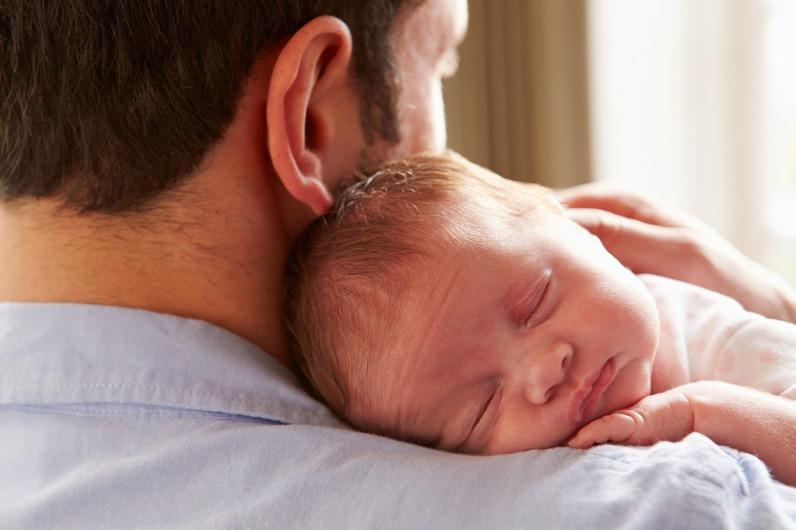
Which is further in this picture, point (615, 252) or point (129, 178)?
point (615, 252)

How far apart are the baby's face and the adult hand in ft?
0.82

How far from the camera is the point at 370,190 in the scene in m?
1.24

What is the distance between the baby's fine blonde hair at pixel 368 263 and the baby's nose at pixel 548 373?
16 cm

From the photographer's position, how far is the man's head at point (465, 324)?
110 cm

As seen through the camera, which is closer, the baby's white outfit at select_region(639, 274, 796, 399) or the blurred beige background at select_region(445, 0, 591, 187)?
the baby's white outfit at select_region(639, 274, 796, 399)

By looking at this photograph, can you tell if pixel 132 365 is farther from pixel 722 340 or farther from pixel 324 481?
pixel 722 340

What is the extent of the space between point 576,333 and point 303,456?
1.20 ft

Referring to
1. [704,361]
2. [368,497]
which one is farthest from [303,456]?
[704,361]

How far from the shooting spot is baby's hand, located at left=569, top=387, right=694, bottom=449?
1.00m

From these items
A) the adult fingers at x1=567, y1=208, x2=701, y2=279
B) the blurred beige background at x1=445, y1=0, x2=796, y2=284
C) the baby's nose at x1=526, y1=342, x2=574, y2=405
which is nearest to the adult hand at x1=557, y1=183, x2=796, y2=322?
the adult fingers at x1=567, y1=208, x2=701, y2=279

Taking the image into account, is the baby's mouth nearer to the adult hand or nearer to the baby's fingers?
the baby's fingers

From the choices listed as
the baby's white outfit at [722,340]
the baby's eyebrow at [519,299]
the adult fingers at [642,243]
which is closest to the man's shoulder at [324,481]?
the baby's eyebrow at [519,299]

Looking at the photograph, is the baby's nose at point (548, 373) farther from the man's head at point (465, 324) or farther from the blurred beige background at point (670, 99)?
the blurred beige background at point (670, 99)

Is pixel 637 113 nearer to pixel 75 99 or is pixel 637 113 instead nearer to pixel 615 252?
pixel 615 252
